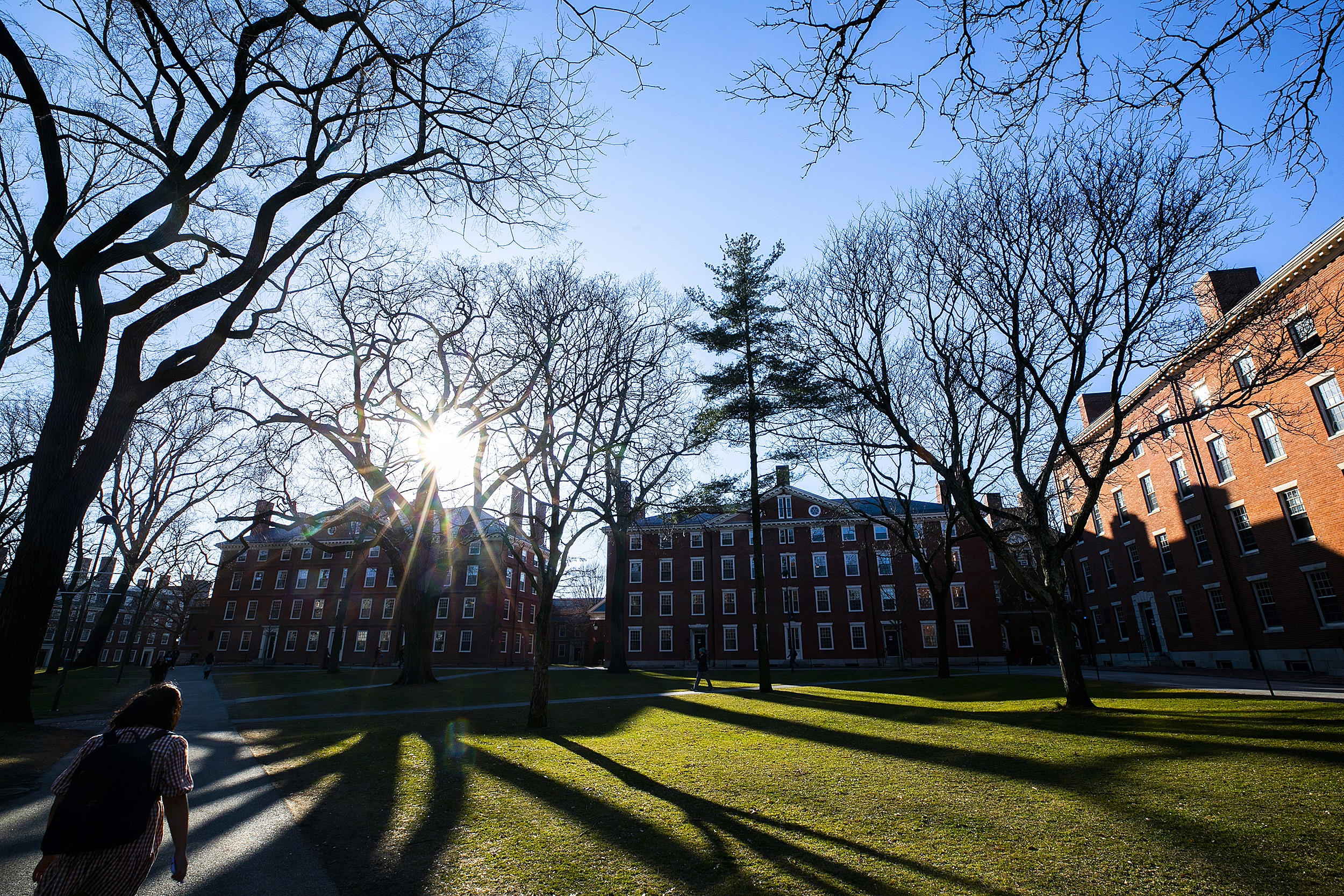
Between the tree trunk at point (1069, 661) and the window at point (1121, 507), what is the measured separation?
26736 mm

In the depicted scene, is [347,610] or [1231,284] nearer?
[1231,284]

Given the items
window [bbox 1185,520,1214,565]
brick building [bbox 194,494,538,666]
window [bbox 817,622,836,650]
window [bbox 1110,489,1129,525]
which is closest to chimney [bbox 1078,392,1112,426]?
window [bbox 1110,489,1129,525]

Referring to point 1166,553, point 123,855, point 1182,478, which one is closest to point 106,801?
point 123,855

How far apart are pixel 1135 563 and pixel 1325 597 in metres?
11.9

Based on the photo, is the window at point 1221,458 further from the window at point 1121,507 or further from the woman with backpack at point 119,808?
the woman with backpack at point 119,808

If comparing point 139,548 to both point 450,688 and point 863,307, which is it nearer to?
point 450,688

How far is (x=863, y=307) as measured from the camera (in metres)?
16.2

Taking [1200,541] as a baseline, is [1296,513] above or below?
above

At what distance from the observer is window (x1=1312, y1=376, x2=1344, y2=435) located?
20.4 meters

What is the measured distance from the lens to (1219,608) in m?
27.1

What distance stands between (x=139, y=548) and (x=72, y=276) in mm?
31624

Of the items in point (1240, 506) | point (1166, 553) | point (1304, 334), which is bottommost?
point (1166, 553)

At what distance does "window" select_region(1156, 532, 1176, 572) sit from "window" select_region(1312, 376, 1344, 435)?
Answer: 11.1 metres

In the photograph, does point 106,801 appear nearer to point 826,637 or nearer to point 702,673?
point 702,673
